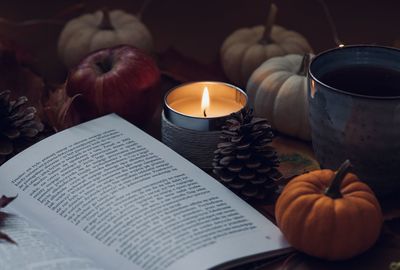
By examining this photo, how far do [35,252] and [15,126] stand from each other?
10.6 inches

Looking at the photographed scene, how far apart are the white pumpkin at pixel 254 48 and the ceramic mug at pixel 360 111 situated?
0.27 meters

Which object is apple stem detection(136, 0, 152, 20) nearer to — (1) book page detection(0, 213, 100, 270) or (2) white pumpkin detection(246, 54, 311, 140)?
(2) white pumpkin detection(246, 54, 311, 140)

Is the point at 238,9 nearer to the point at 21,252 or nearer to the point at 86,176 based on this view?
the point at 86,176

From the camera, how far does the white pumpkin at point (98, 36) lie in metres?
1.17

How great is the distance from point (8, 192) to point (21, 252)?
0.13m

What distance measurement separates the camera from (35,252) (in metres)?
0.74

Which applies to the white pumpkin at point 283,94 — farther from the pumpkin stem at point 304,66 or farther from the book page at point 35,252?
the book page at point 35,252

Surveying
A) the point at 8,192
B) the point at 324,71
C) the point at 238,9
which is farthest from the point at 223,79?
the point at 8,192

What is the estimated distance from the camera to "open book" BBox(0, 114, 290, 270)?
742 millimetres

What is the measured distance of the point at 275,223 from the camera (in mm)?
824

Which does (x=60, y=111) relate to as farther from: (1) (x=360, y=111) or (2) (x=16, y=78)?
(1) (x=360, y=111)

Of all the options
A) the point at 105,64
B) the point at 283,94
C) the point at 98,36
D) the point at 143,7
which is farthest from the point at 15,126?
the point at 143,7

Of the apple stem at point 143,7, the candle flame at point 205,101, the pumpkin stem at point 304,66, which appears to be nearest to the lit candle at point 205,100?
the candle flame at point 205,101

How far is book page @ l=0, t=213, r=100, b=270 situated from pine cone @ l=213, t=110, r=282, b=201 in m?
0.21
